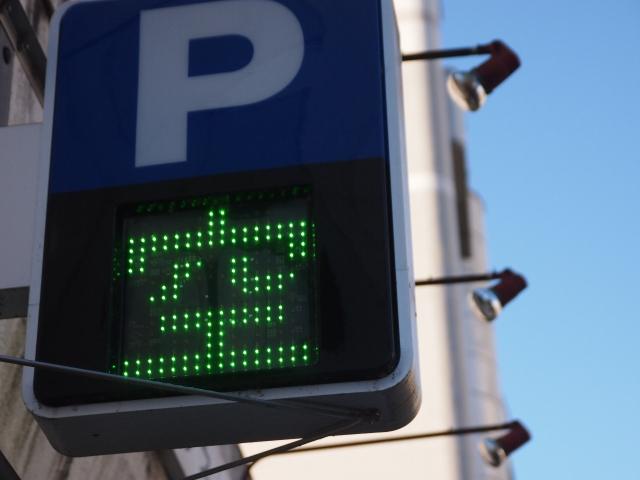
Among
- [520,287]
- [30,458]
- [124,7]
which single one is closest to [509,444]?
[520,287]

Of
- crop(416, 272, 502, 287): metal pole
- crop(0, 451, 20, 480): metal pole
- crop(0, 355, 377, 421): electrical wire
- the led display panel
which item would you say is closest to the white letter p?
the led display panel

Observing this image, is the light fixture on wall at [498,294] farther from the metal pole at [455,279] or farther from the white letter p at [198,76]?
the white letter p at [198,76]

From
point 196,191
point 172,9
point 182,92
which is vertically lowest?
point 196,191

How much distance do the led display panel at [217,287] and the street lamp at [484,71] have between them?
204 inches

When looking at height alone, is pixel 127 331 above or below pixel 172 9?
below

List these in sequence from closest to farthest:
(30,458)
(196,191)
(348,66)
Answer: (196,191) → (348,66) → (30,458)

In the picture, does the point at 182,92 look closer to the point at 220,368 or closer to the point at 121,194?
the point at 121,194

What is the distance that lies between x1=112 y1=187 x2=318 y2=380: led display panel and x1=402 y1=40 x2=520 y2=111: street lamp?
5.17 metres

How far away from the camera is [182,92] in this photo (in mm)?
4594

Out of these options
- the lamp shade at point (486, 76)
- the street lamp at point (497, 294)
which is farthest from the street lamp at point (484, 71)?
the street lamp at point (497, 294)

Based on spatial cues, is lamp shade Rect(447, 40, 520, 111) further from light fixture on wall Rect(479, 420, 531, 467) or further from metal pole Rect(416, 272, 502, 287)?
light fixture on wall Rect(479, 420, 531, 467)

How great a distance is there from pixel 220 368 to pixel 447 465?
1607 centimetres

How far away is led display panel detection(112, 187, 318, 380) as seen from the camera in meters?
3.94

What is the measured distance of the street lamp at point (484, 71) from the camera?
934cm
